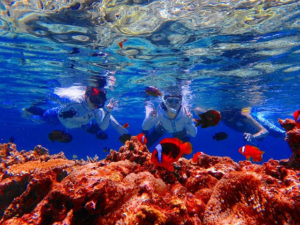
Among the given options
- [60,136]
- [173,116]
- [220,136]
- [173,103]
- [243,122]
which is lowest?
[243,122]

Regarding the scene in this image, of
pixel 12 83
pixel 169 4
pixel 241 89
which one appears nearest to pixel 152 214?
pixel 169 4

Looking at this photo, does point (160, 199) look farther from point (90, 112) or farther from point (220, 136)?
point (90, 112)

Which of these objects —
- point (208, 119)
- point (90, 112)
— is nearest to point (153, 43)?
point (90, 112)

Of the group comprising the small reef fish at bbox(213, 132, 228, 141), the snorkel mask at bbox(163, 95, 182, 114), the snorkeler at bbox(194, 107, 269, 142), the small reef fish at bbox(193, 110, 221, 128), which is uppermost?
the small reef fish at bbox(193, 110, 221, 128)

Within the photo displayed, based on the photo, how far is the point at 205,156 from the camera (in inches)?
161

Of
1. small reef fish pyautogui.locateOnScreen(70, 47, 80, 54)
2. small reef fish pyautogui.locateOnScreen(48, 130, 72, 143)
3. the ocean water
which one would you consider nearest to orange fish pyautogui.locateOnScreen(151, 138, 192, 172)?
small reef fish pyautogui.locateOnScreen(48, 130, 72, 143)

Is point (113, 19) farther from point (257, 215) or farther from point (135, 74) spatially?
point (257, 215)

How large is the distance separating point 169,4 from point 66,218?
24.4ft

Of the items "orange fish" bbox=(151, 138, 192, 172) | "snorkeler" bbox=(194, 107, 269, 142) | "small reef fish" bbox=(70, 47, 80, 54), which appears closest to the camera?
"orange fish" bbox=(151, 138, 192, 172)

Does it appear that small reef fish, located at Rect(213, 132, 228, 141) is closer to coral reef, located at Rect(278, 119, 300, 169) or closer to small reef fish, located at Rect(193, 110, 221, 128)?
small reef fish, located at Rect(193, 110, 221, 128)

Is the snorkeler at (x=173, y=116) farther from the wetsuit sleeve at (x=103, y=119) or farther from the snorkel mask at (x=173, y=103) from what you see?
the wetsuit sleeve at (x=103, y=119)

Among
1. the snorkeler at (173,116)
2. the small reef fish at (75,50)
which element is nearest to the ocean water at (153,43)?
the small reef fish at (75,50)

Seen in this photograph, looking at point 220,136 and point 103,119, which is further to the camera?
point 103,119

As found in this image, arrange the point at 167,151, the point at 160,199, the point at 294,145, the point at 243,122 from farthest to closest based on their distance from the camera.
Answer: the point at 243,122
the point at 294,145
the point at 167,151
the point at 160,199
